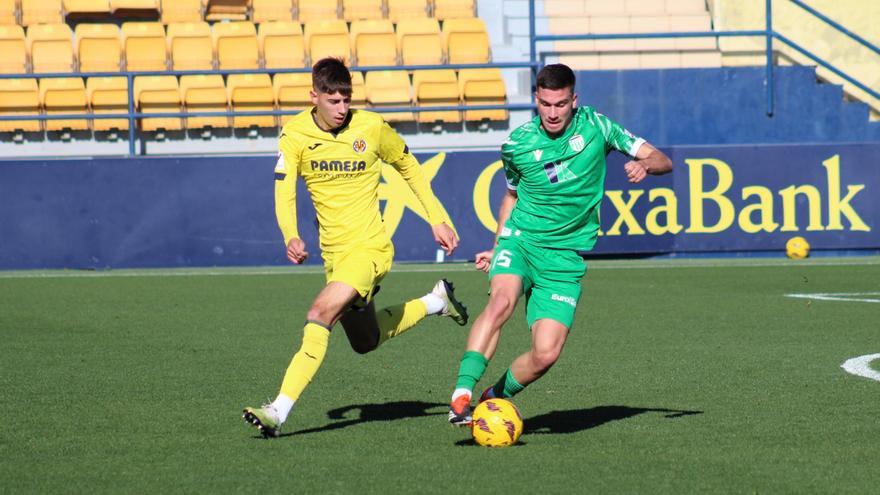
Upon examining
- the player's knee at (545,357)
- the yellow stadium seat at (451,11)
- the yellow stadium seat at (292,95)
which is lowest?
the player's knee at (545,357)

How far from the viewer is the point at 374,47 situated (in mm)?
20719

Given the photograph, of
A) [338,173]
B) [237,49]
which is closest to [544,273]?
[338,173]

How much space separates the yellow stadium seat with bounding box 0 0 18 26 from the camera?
21.8m

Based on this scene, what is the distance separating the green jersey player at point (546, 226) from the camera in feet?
22.4

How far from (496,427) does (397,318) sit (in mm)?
1694

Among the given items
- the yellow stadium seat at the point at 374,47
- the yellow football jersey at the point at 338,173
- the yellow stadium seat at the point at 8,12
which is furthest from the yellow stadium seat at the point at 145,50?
the yellow football jersey at the point at 338,173

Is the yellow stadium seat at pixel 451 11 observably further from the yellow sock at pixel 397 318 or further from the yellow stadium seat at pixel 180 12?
the yellow sock at pixel 397 318

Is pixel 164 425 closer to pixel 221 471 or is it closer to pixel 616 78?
pixel 221 471

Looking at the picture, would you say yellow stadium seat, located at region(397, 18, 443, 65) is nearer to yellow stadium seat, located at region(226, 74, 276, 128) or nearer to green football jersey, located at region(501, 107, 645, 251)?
yellow stadium seat, located at region(226, 74, 276, 128)

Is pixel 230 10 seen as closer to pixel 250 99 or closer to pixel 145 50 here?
pixel 145 50

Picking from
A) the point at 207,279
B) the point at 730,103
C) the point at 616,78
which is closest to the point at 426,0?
the point at 616,78

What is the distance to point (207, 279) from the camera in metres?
16.7

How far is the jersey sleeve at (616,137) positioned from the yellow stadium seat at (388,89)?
1283 cm

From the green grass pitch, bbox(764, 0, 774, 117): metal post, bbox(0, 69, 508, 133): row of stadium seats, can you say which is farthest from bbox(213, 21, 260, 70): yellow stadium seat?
bbox(764, 0, 774, 117): metal post
